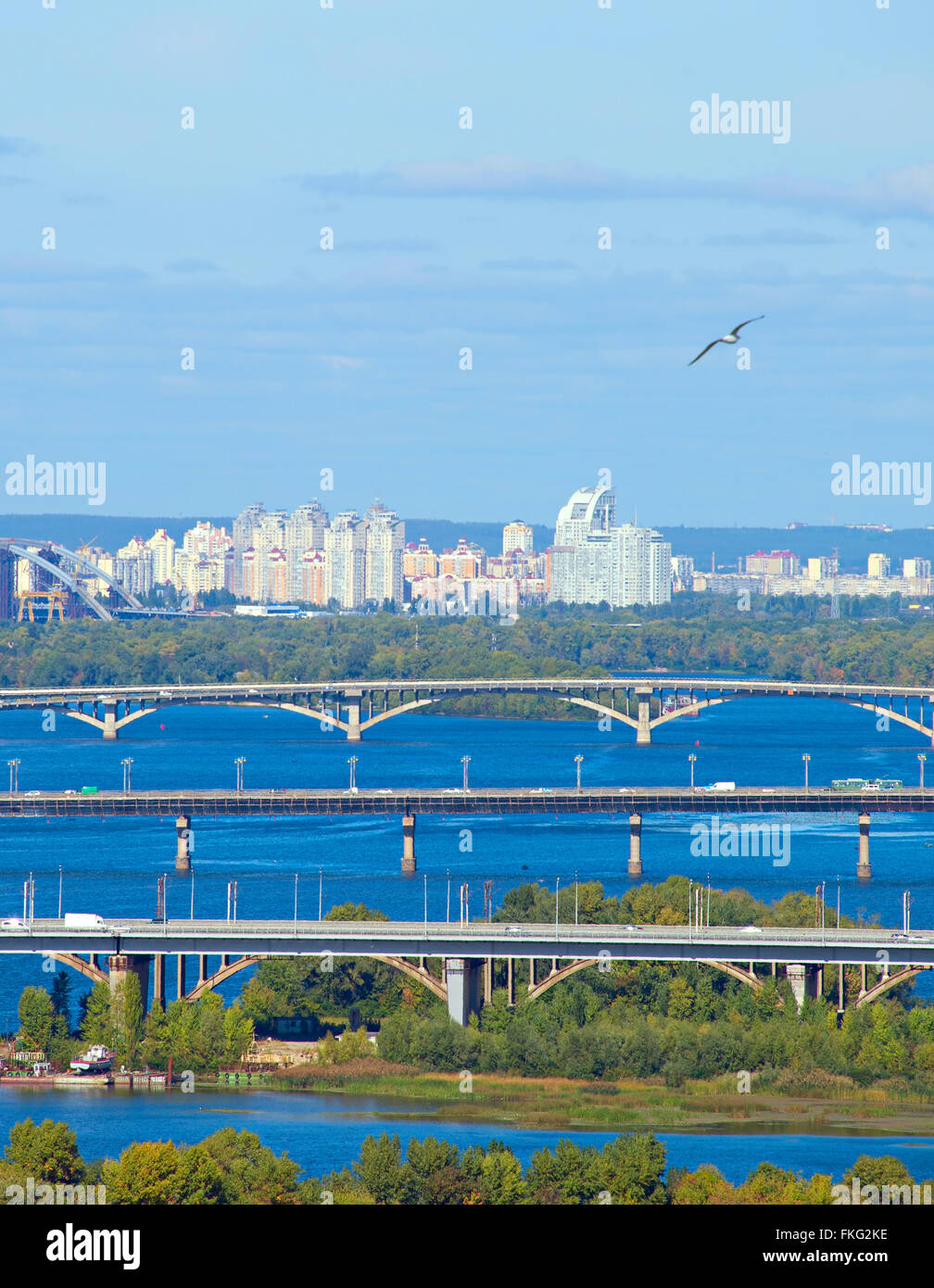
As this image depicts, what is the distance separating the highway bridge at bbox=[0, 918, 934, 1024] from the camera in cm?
3167

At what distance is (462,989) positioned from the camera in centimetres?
3108

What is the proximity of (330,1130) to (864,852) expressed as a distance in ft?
87.0

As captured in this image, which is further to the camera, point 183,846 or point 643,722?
point 643,722

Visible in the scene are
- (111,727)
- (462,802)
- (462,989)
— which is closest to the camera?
(462,989)

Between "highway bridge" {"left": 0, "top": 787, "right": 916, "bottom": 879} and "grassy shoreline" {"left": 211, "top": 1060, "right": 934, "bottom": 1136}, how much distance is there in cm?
2370

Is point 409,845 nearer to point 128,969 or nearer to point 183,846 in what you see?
point 183,846

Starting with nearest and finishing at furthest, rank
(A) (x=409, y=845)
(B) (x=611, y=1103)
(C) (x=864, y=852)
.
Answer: (B) (x=611, y=1103) < (C) (x=864, y=852) < (A) (x=409, y=845)

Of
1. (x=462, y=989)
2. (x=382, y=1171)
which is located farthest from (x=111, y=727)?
(x=382, y=1171)

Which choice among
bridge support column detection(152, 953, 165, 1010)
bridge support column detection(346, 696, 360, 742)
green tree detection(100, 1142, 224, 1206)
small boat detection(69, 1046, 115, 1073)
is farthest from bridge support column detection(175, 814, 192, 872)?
bridge support column detection(346, 696, 360, 742)

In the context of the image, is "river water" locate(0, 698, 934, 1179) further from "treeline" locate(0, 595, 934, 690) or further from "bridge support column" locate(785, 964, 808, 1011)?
"treeline" locate(0, 595, 934, 690)

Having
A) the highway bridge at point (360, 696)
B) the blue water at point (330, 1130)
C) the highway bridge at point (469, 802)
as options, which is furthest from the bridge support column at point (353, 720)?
the blue water at point (330, 1130)

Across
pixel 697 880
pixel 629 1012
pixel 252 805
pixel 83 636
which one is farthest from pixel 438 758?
pixel 83 636

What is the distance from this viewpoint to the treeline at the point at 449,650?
369 feet
